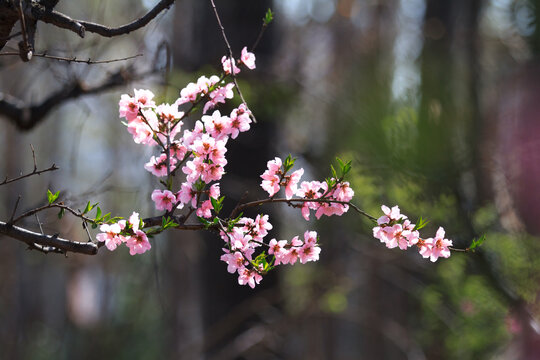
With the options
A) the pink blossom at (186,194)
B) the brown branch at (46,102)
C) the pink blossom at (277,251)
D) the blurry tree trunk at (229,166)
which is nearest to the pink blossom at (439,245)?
the pink blossom at (277,251)

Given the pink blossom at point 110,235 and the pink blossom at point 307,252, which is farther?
the pink blossom at point 307,252

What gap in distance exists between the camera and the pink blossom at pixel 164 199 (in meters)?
1.25

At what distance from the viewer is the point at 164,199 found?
1.27m

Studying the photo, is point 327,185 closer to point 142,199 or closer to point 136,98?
point 136,98

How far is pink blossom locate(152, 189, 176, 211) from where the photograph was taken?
1.25 meters

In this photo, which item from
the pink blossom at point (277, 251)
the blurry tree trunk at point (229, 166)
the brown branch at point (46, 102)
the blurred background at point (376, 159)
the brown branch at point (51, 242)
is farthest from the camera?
the blurry tree trunk at point (229, 166)

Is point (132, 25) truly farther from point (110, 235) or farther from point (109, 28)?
point (110, 235)

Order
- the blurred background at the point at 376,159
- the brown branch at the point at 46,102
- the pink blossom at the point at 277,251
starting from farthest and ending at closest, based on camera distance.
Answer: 1. the brown branch at the point at 46,102
2. the blurred background at the point at 376,159
3. the pink blossom at the point at 277,251

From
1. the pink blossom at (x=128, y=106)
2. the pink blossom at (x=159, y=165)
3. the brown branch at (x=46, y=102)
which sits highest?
the pink blossom at (x=128, y=106)

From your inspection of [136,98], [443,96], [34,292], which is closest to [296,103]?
[443,96]

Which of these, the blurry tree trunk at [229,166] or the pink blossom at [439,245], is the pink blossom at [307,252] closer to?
the pink blossom at [439,245]

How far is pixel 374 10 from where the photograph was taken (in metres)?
7.65

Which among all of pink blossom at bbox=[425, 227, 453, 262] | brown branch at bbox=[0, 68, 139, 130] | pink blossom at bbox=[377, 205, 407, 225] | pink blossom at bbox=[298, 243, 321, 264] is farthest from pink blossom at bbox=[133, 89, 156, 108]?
brown branch at bbox=[0, 68, 139, 130]

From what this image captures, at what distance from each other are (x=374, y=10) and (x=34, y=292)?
9030mm
